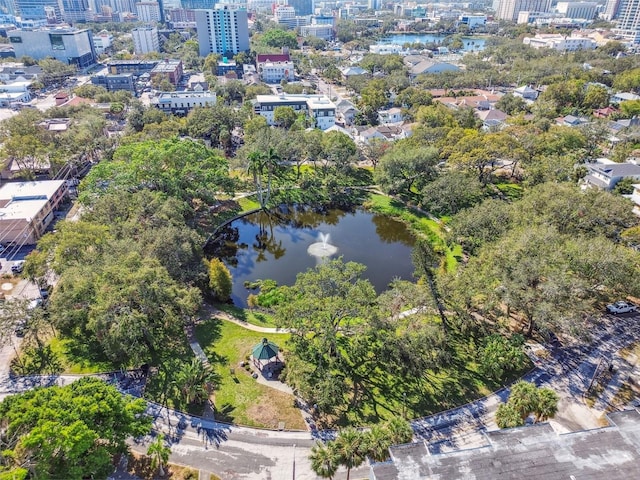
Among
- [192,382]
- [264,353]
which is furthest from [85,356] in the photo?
[264,353]

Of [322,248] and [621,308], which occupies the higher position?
[621,308]

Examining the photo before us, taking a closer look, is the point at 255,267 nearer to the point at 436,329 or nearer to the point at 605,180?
the point at 436,329

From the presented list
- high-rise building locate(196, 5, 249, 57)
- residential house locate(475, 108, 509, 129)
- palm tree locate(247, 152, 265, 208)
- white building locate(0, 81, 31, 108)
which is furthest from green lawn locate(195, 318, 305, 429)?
high-rise building locate(196, 5, 249, 57)

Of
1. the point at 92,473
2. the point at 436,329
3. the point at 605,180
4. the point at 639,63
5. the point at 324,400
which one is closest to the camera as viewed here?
the point at 92,473

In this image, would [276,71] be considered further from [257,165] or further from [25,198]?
[25,198]

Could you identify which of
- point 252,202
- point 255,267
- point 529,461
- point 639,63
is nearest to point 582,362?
point 529,461

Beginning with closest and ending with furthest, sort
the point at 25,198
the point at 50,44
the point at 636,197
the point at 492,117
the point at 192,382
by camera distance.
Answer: the point at 192,382
the point at 25,198
the point at 636,197
the point at 492,117
the point at 50,44
